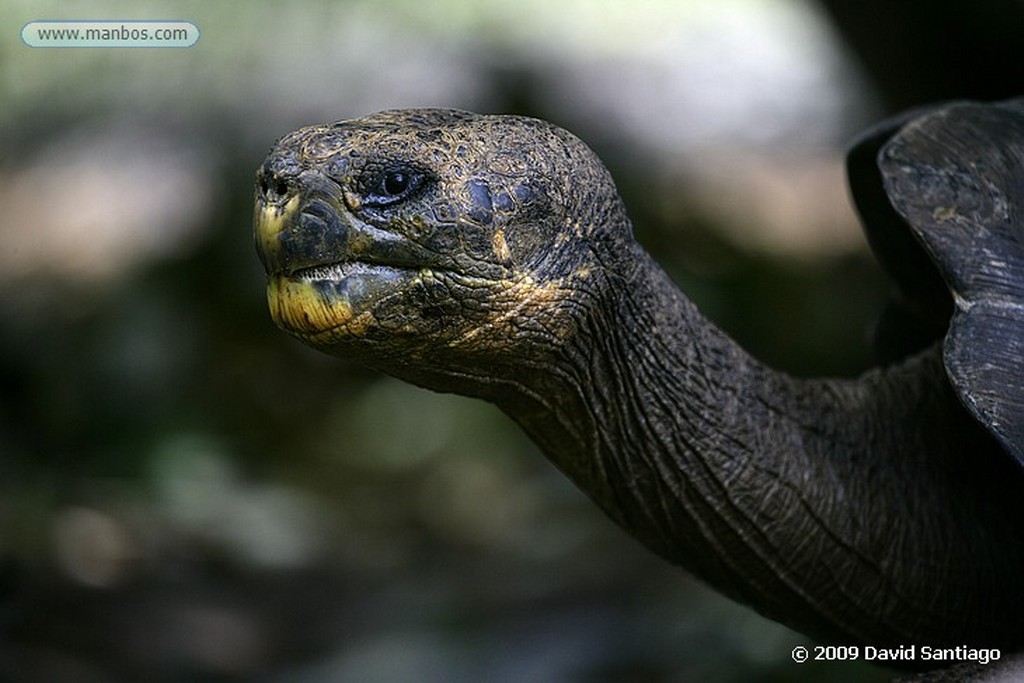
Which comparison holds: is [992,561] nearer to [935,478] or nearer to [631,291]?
[935,478]

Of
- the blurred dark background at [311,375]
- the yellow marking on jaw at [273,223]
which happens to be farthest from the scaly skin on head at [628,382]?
the blurred dark background at [311,375]

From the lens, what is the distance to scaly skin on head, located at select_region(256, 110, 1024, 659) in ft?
5.47

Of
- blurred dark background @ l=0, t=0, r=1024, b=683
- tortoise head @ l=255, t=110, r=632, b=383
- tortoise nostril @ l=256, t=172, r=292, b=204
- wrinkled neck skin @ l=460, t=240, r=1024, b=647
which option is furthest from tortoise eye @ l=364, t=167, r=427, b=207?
blurred dark background @ l=0, t=0, r=1024, b=683

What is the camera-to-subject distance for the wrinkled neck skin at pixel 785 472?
2014mm

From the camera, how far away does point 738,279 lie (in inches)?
207

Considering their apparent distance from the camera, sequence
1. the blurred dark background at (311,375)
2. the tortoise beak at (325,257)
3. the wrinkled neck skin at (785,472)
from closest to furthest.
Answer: the tortoise beak at (325,257) < the wrinkled neck skin at (785,472) < the blurred dark background at (311,375)

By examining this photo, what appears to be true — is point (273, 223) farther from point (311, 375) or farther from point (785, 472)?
point (311, 375)

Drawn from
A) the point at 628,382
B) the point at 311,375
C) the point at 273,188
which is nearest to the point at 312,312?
the point at 273,188

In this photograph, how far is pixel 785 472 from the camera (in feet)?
7.08

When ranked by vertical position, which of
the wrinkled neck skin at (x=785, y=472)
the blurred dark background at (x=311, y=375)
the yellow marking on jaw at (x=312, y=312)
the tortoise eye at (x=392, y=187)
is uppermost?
the tortoise eye at (x=392, y=187)

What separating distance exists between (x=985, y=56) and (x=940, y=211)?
2.36m

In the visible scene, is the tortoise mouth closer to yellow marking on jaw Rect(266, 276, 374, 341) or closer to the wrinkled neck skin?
yellow marking on jaw Rect(266, 276, 374, 341)

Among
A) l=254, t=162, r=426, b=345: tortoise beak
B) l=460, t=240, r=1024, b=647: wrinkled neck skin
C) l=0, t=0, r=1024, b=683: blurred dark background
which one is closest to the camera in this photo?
l=254, t=162, r=426, b=345: tortoise beak

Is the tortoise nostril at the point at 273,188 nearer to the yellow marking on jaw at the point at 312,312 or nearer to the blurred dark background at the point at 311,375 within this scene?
Answer: the yellow marking on jaw at the point at 312,312
